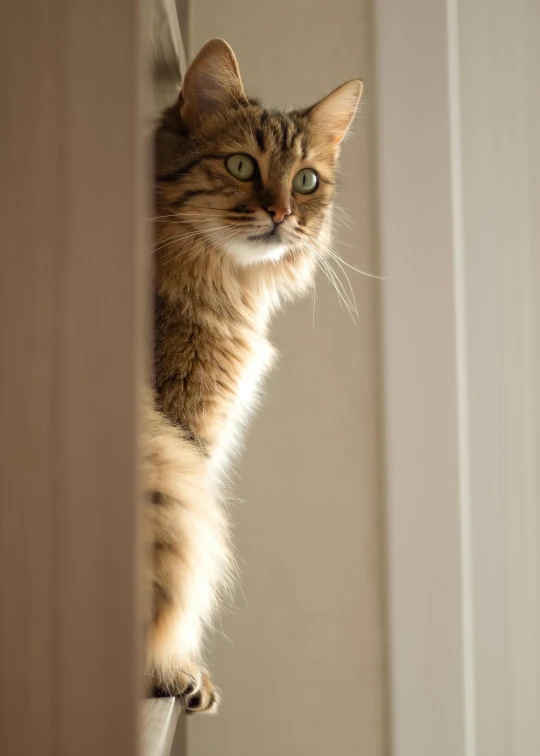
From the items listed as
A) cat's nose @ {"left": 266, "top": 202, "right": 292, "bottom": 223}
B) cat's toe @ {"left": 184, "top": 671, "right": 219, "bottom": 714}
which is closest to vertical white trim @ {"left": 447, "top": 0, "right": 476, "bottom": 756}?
cat's nose @ {"left": 266, "top": 202, "right": 292, "bottom": 223}

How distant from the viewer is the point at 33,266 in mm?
441

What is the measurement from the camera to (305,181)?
1.08 m

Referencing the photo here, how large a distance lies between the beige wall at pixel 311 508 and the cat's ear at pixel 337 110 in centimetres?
20

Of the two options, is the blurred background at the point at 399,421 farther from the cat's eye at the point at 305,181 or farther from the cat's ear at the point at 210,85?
the cat's eye at the point at 305,181

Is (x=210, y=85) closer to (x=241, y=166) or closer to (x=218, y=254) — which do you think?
(x=241, y=166)

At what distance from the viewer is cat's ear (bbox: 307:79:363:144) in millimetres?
1054

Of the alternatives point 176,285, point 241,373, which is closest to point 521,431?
point 241,373

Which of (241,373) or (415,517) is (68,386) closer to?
(241,373)

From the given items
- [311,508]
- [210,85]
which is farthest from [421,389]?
[210,85]

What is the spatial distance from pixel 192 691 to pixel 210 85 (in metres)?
0.84

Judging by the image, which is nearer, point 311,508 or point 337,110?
point 337,110

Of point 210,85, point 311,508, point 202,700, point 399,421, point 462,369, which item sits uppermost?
point 210,85

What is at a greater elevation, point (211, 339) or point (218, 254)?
point (218, 254)

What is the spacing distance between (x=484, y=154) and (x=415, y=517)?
69cm
